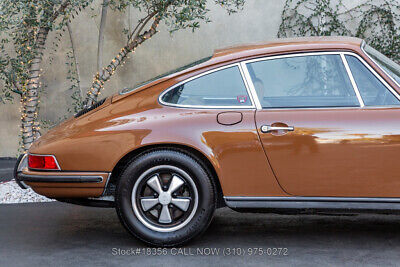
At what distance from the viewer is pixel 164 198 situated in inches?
182

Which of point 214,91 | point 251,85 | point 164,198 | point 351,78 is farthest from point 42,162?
point 351,78

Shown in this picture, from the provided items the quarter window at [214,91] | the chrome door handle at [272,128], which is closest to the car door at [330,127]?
the chrome door handle at [272,128]

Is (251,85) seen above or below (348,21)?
below

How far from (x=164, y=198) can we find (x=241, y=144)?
69 centimetres

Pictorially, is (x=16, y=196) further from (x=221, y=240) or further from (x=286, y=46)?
(x=286, y=46)

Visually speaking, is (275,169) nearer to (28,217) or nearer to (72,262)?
(72,262)

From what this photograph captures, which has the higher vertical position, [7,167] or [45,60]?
[45,60]

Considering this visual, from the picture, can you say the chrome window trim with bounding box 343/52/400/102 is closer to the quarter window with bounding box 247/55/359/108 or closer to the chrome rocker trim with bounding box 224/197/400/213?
the quarter window with bounding box 247/55/359/108

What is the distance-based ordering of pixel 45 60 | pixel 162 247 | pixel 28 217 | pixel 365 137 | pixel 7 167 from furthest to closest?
1. pixel 45 60
2. pixel 7 167
3. pixel 28 217
4. pixel 162 247
5. pixel 365 137

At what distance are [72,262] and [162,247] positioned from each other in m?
0.68

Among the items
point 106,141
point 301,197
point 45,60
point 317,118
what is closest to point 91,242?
point 106,141

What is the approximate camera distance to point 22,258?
15.0 feet

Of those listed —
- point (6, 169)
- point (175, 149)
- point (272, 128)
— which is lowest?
point (6, 169)

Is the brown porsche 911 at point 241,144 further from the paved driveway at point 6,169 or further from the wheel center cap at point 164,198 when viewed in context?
the paved driveway at point 6,169
